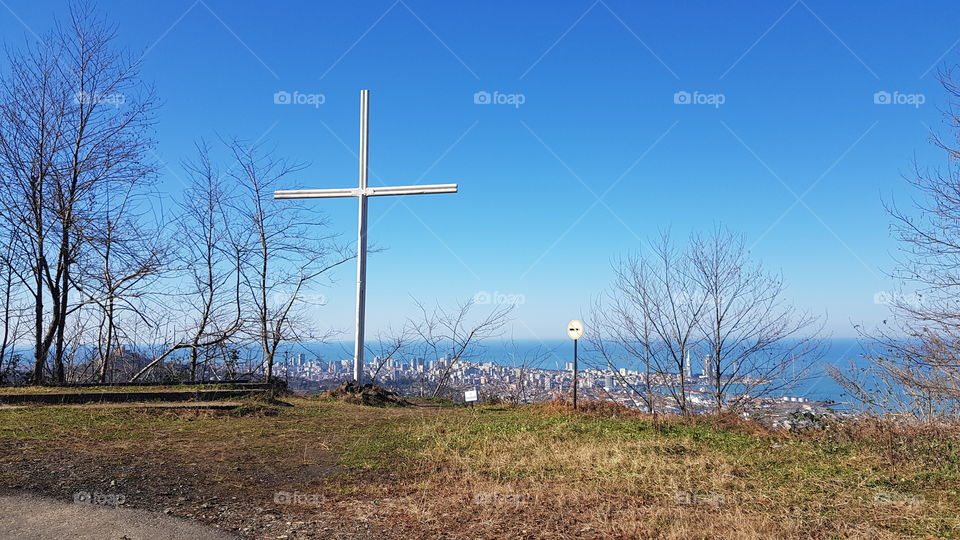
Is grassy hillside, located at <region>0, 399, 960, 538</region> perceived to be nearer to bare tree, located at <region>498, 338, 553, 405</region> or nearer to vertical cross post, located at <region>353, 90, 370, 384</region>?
vertical cross post, located at <region>353, 90, 370, 384</region>

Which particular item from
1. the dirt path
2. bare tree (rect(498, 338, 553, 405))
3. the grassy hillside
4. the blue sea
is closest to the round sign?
the blue sea

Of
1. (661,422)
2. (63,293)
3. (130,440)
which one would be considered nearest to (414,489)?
(130,440)

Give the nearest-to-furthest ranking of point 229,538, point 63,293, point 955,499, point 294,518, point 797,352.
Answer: point 229,538 → point 294,518 → point 955,499 → point 797,352 → point 63,293

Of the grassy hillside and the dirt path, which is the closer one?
the dirt path

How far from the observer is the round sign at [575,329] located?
1255cm

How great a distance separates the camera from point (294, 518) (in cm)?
Answer: 451

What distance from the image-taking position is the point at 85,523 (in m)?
4.14

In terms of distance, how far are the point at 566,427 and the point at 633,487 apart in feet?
13.4

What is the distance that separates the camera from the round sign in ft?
41.2

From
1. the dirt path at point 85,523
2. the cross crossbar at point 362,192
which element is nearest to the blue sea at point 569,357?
the cross crossbar at point 362,192

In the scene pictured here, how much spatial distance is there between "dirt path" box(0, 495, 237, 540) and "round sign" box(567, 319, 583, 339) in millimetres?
9161

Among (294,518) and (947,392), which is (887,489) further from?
(294,518)

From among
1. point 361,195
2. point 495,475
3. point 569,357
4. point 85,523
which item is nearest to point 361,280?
point 361,195

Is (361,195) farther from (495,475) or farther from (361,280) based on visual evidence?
(495,475)
